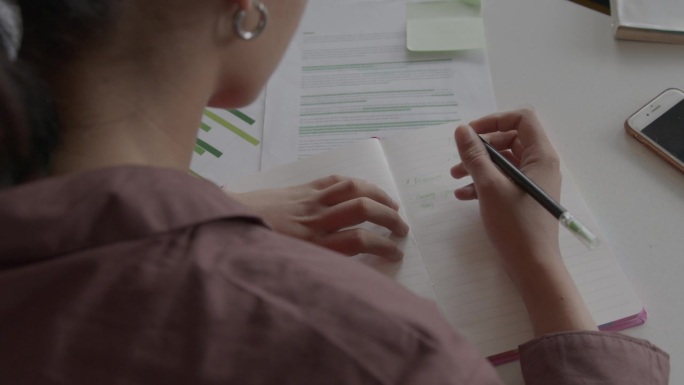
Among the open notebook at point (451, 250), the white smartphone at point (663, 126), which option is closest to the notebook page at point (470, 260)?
the open notebook at point (451, 250)

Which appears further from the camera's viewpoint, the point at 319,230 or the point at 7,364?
the point at 319,230

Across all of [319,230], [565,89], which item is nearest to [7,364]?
[319,230]

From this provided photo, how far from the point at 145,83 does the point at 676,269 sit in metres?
0.55

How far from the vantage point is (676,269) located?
658 mm

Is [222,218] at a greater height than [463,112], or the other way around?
[463,112]

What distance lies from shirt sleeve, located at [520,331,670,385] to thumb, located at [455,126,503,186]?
190 millimetres

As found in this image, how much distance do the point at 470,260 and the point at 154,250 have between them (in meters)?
0.40

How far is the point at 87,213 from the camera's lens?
36cm

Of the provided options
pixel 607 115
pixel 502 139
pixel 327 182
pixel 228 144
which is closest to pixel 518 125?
pixel 502 139

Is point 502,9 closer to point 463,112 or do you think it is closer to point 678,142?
point 463,112

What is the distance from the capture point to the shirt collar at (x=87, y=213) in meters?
0.36

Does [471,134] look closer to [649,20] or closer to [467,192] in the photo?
[467,192]

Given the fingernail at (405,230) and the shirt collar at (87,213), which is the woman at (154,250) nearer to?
the shirt collar at (87,213)

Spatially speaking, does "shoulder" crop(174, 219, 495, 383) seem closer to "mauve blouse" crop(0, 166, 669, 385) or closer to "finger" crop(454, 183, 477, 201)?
"mauve blouse" crop(0, 166, 669, 385)
